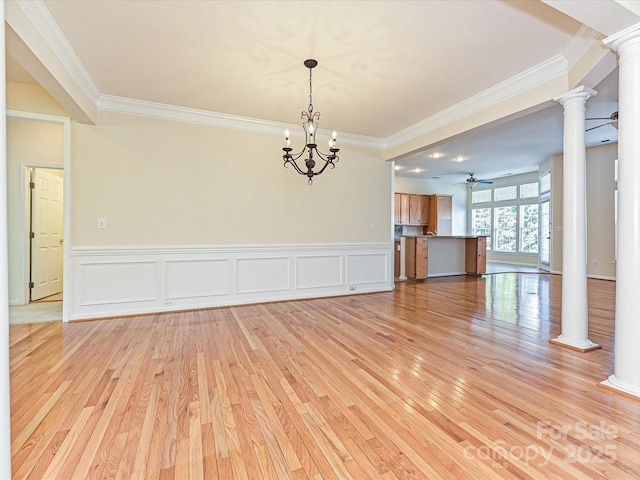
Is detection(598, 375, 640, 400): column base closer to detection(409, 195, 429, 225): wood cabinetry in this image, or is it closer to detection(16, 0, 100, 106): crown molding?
detection(16, 0, 100, 106): crown molding

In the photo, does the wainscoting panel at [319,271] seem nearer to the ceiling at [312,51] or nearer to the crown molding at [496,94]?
the ceiling at [312,51]

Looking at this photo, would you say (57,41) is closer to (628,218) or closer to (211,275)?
(211,275)

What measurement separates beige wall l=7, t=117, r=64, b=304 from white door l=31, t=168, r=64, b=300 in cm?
19

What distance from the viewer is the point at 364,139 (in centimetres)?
545

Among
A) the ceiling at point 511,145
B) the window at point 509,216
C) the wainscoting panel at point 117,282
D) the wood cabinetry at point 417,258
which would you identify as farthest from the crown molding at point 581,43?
the window at point 509,216

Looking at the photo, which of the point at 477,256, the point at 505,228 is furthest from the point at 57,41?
the point at 505,228

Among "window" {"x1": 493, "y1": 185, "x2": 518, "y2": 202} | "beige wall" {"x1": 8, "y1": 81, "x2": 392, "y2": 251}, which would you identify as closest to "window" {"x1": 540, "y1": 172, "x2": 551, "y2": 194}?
"window" {"x1": 493, "y1": 185, "x2": 518, "y2": 202}

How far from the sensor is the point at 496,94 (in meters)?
3.64

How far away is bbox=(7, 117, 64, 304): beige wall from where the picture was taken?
4.36 metres

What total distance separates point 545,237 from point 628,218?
7948 millimetres

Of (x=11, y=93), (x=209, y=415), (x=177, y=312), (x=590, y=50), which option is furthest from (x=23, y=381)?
(x=590, y=50)

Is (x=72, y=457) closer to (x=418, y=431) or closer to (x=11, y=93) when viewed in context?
(x=418, y=431)

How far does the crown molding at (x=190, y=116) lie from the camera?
3943mm

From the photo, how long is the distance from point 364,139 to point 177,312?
4.02 metres
